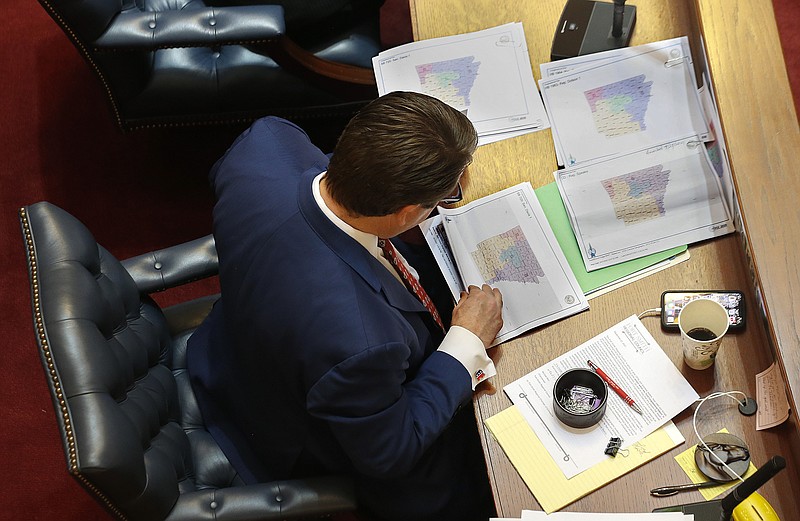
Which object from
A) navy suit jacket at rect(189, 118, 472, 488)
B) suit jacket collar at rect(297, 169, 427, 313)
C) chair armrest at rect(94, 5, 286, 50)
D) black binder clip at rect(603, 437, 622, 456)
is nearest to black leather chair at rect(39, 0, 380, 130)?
chair armrest at rect(94, 5, 286, 50)

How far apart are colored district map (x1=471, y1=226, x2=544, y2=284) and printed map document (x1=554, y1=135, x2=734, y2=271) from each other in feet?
0.34

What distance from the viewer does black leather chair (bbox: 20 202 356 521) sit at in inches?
51.6

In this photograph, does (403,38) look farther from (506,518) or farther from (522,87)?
(506,518)

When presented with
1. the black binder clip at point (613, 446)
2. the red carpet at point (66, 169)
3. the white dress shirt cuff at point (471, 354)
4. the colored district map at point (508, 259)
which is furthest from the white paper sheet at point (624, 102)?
the red carpet at point (66, 169)

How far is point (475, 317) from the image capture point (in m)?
1.56

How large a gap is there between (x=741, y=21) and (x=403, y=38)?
4.82 feet

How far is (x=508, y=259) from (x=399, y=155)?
404 millimetres

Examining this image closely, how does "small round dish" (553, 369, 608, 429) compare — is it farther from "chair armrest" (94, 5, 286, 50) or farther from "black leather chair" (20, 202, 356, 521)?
"chair armrest" (94, 5, 286, 50)

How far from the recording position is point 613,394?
1493 mm

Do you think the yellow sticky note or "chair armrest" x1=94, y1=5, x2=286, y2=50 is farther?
"chair armrest" x1=94, y1=5, x2=286, y2=50

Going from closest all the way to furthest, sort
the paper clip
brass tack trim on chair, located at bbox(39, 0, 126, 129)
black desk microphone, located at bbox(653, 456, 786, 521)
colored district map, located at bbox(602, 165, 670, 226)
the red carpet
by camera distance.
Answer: black desk microphone, located at bbox(653, 456, 786, 521), colored district map, located at bbox(602, 165, 670, 226), the paper clip, brass tack trim on chair, located at bbox(39, 0, 126, 129), the red carpet

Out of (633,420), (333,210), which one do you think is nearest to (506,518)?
(633,420)

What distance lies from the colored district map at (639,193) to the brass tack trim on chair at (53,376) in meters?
1.07

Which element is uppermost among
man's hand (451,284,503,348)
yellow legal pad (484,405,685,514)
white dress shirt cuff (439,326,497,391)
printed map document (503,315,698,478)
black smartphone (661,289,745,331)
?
man's hand (451,284,503,348)
